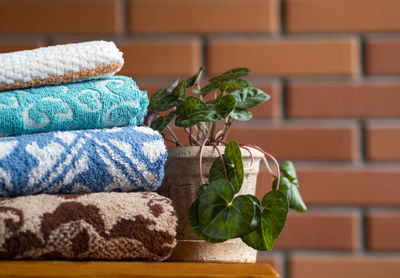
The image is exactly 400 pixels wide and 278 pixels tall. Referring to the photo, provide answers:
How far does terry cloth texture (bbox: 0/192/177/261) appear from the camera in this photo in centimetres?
46

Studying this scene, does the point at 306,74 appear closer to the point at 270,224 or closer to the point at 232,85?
the point at 232,85

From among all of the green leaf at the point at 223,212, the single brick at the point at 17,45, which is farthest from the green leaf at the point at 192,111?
the single brick at the point at 17,45

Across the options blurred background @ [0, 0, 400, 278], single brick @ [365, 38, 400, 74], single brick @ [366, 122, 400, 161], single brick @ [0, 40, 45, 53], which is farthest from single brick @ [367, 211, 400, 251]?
single brick @ [0, 40, 45, 53]

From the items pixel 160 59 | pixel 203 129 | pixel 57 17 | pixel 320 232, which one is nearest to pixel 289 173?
pixel 203 129

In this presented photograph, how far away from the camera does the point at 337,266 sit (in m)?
0.90

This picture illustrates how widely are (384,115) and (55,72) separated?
621 millimetres

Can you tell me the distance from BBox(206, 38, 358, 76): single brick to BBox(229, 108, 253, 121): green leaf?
10.6 inches

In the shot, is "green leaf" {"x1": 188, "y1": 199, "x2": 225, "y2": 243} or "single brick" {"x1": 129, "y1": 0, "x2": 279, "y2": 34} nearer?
"green leaf" {"x1": 188, "y1": 199, "x2": 225, "y2": 243}

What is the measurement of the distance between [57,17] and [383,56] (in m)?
0.61

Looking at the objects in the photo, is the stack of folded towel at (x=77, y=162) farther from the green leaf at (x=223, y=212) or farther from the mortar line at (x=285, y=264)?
the mortar line at (x=285, y=264)

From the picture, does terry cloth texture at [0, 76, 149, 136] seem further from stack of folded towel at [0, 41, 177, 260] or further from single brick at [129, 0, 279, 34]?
single brick at [129, 0, 279, 34]

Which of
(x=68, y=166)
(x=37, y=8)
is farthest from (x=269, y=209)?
(x=37, y=8)

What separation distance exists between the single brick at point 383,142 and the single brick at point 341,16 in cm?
18

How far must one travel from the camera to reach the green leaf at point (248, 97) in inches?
25.9
